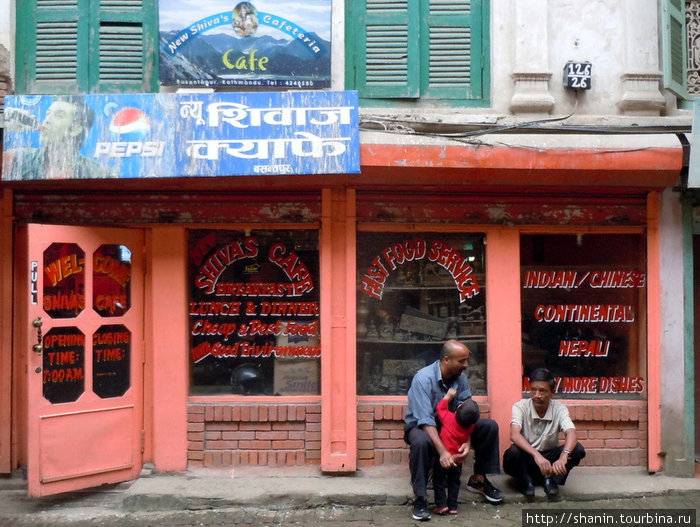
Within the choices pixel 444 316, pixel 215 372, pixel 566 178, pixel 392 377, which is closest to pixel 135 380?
pixel 215 372

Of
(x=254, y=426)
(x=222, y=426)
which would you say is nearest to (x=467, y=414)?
(x=254, y=426)

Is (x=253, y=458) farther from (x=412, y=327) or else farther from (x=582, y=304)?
(x=582, y=304)

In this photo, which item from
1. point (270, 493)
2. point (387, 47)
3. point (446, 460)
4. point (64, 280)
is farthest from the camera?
point (387, 47)

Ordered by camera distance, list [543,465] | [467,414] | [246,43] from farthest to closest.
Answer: [246,43] < [543,465] < [467,414]

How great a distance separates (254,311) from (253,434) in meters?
1.15

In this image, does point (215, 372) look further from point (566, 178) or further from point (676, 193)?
point (676, 193)

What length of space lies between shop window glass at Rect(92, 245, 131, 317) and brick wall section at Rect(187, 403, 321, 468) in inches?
45.6

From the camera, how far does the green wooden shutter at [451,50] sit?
635cm

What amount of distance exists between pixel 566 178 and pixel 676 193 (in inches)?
45.2

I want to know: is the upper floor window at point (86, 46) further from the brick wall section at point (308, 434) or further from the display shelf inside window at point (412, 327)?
the brick wall section at point (308, 434)

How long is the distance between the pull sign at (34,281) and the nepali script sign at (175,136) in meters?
0.74

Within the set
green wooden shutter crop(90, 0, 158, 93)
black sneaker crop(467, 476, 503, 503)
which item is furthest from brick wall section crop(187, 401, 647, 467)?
green wooden shutter crop(90, 0, 158, 93)

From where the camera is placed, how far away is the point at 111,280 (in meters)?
6.10

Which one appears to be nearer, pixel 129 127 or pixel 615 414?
pixel 129 127
